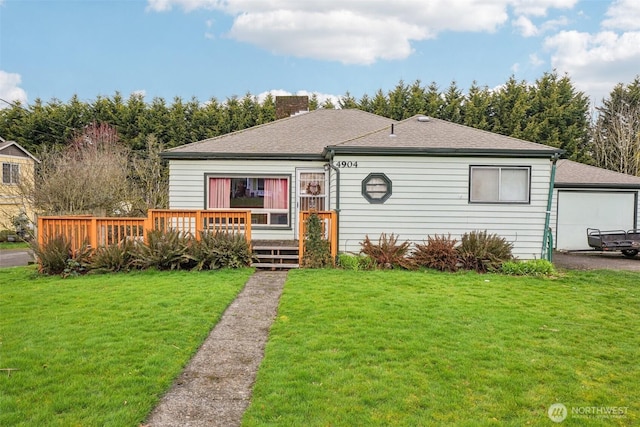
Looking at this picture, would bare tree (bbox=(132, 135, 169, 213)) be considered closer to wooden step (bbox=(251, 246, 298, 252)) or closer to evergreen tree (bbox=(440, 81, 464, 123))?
wooden step (bbox=(251, 246, 298, 252))

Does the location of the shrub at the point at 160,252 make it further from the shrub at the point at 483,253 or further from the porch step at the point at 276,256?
the shrub at the point at 483,253

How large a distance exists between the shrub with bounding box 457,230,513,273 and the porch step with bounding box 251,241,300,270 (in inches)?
150

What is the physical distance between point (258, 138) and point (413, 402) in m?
10.1

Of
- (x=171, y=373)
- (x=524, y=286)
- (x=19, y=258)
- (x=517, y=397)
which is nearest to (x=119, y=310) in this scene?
(x=171, y=373)

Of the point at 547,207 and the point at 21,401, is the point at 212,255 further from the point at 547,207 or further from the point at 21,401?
the point at 547,207

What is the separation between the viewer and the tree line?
2134 cm

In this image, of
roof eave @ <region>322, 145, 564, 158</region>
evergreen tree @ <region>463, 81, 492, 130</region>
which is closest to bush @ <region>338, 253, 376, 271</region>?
roof eave @ <region>322, 145, 564, 158</region>

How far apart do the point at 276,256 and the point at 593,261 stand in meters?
8.99

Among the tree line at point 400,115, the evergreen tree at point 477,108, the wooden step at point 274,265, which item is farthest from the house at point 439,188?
the tree line at point 400,115

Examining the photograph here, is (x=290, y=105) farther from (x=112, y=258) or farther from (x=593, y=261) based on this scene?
(x=593, y=261)

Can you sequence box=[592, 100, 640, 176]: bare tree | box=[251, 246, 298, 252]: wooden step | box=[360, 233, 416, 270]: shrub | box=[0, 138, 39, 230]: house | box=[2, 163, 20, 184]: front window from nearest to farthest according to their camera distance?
box=[360, 233, 416, 270]: shrub < box=[251, 246, 298, 252]: wooden step < box=[0, 138, 39, 230]: house < box=[2, 163, 20, 184]: front window < box=[592, 100, 640, 176]: bare tree

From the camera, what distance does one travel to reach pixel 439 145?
9.95 meters

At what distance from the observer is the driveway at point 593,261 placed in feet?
34.2

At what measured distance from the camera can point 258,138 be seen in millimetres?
12305
